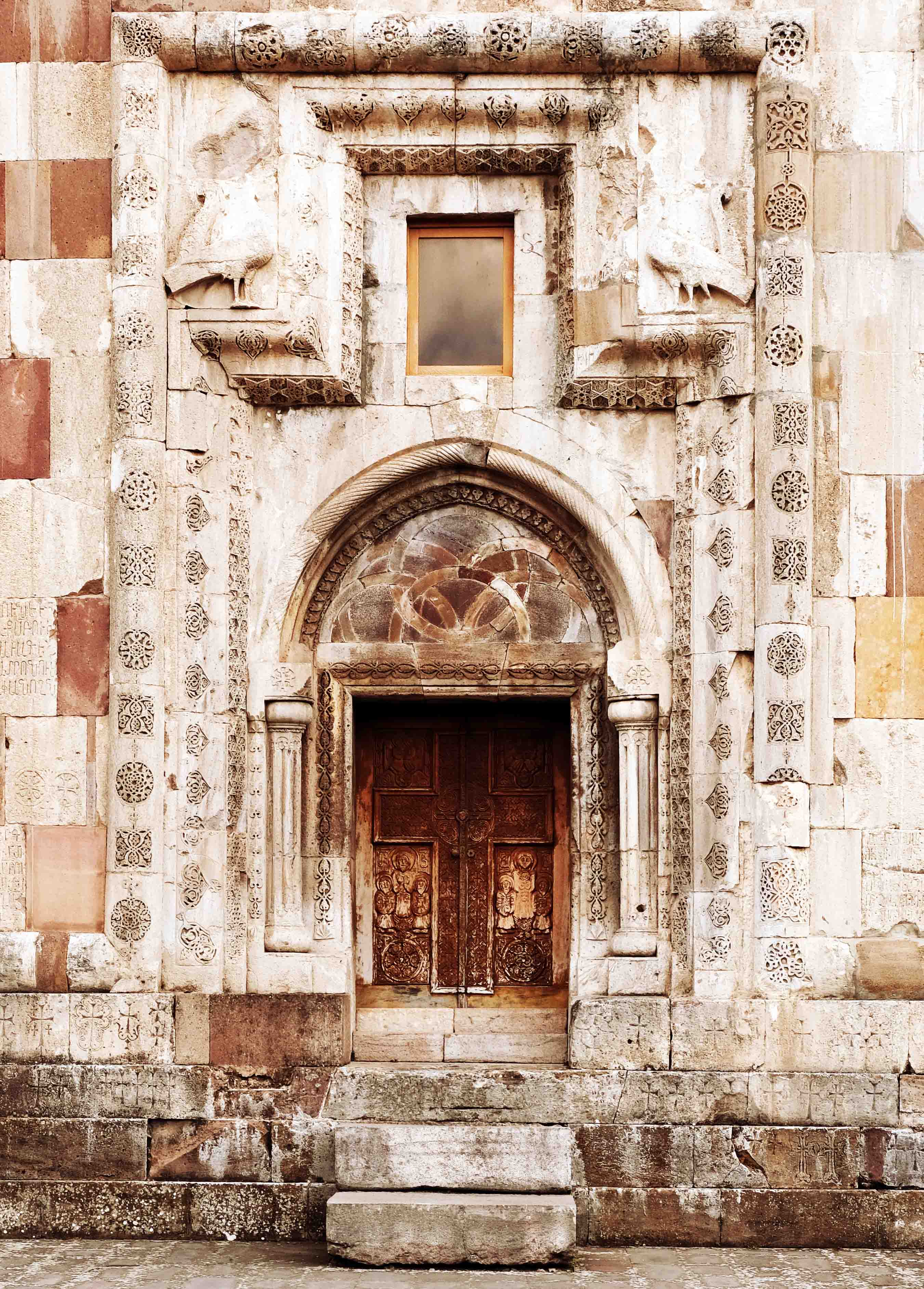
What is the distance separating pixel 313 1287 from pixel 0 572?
434 cm


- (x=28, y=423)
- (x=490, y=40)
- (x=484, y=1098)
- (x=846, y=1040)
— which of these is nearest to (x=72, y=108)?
(x=28, y=423)

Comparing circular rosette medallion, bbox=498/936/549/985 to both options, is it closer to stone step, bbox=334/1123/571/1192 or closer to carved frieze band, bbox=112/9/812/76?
stone step, bbox=334/1123/571/1192

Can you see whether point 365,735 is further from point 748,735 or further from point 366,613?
point 748,735

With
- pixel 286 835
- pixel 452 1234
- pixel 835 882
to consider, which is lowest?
pixel 452 1234

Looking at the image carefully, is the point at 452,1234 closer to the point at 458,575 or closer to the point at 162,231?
the point at 458,575

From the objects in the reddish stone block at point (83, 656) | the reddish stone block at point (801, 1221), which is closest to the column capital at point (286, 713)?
the reddish stone block at point (83, 656)

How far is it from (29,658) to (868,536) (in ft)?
15.7

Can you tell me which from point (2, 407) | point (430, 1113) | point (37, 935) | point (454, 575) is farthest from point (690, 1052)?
point (2, 407)

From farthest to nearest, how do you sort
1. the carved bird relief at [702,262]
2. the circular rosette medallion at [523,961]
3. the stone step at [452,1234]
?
the circular rosette medallion at [523,961] < the carved bird relief at [702,262] < the stone step at [452,1234]

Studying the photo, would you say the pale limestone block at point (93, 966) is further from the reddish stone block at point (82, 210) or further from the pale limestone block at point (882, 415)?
the pale limestone block at point (882, 415)

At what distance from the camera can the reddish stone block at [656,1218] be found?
9133 mm

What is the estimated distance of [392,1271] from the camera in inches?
329

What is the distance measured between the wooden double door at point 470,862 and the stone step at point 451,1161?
5.52 ft

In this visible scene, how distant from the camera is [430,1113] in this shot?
9.50 m
